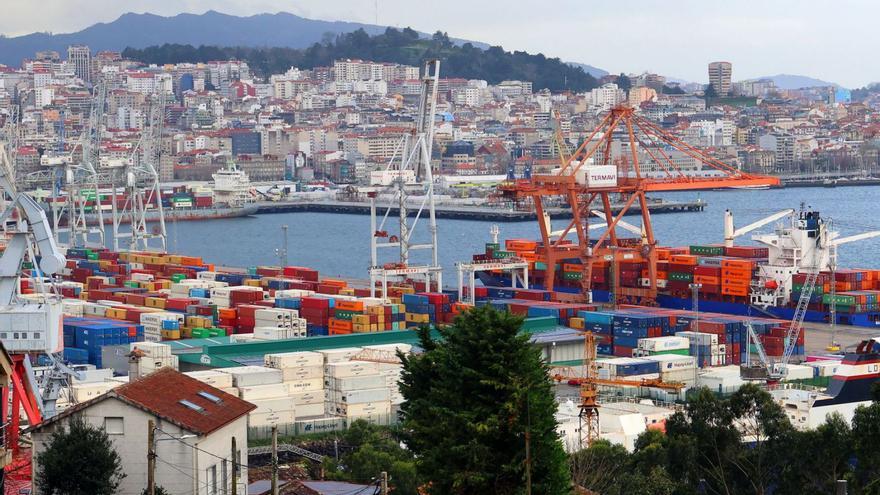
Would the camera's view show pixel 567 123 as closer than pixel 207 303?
No

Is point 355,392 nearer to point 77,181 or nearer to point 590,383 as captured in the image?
point 590,383

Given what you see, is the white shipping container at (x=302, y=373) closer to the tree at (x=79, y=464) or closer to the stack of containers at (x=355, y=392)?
the stack of containers at (x=355, y=392)

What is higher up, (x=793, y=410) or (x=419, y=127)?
(x=419, y=127)

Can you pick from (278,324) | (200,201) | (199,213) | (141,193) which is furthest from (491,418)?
(200,201)

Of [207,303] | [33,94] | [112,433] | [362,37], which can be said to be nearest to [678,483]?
[112,433]

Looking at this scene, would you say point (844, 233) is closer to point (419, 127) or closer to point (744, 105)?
point (419, 127)

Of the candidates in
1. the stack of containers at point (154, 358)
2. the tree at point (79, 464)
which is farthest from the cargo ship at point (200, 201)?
the tree at point (79, 464)
